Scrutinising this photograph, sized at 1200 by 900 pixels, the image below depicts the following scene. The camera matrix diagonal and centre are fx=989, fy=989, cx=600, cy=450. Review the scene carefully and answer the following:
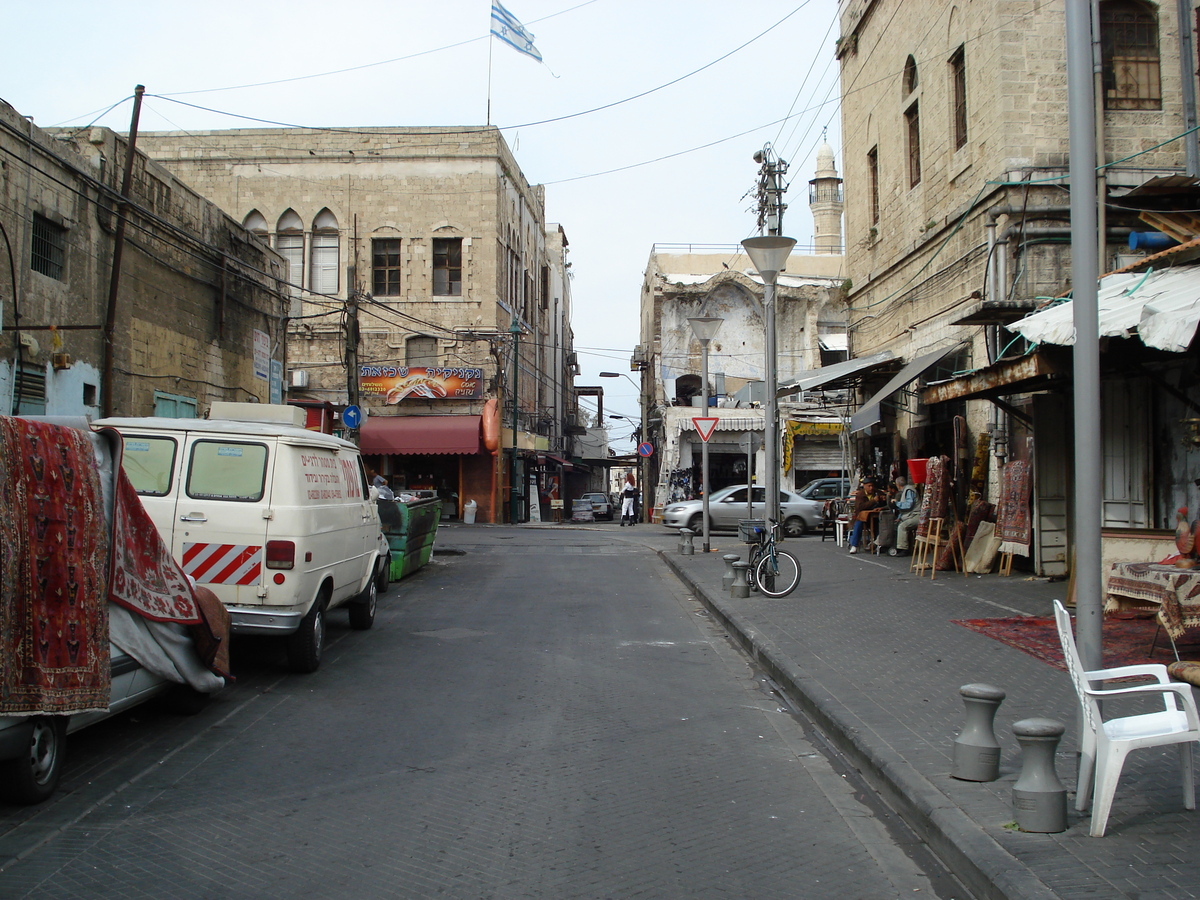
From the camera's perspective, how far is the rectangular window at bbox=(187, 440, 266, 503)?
8.09 meters

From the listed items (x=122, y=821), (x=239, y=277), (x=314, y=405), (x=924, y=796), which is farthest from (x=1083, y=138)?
(x=314, y=405)

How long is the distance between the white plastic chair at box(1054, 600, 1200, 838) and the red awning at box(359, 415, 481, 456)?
3094cm

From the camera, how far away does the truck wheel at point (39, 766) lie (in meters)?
4.86

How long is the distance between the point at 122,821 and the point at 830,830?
11.4 feet

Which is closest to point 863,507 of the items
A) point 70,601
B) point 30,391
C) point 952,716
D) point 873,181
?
point 873,181

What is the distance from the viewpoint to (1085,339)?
518cm

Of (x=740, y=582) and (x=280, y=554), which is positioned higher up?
(x=280, y=554)

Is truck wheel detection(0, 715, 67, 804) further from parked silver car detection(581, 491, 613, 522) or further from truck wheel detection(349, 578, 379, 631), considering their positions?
parked silver car detection(581, 491, 613, 522)

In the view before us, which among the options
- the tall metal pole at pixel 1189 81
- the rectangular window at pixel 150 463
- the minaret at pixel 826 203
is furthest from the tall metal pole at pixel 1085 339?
the minaret at pixel 826 203

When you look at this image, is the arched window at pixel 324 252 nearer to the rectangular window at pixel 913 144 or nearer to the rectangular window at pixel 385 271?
the rectangular window at pixel 385 271

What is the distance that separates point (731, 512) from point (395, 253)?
17520mm

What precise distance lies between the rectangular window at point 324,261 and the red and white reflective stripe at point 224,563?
30865 mm

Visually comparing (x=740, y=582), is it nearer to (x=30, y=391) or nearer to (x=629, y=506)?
(x=30, y=391)

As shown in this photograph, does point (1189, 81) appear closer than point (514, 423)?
Yes
